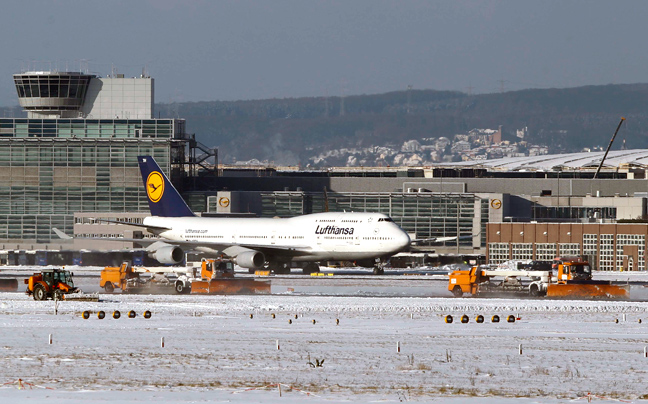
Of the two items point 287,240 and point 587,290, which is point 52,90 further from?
point 587,290

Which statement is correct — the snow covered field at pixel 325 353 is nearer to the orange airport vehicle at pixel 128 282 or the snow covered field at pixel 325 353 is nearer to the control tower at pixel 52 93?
the orange airport vehicle at pixel 128 282

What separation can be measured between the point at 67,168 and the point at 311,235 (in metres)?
62.6

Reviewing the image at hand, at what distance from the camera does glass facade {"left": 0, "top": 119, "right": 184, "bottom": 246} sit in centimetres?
13612

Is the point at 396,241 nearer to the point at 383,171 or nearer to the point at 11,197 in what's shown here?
the point at 11,197

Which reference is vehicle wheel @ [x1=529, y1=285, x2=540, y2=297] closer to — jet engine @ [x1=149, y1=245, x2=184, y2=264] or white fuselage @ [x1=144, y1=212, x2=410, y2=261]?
white fuselage @ [x1=144, y1=212, x2=410, y2=261]

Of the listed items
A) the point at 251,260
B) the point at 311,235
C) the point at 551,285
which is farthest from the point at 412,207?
the point at 551,285

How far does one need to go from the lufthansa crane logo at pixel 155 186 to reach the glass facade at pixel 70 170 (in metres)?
33.3

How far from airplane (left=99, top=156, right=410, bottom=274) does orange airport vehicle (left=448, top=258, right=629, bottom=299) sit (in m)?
21.8

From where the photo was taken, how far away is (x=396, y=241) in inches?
3194

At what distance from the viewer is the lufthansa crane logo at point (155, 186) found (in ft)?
328

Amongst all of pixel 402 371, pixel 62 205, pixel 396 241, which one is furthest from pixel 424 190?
pixel 402 371

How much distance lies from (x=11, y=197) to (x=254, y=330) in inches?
4271

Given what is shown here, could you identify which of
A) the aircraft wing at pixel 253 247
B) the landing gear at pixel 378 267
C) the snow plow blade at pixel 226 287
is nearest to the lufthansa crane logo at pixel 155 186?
the aircraft wing at pixel 253 247

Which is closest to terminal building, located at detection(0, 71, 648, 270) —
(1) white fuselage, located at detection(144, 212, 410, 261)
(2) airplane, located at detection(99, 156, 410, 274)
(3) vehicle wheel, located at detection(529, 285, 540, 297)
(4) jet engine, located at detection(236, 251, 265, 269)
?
(2) airplane, located at detection(99, 156, 410, 274)
